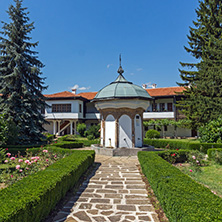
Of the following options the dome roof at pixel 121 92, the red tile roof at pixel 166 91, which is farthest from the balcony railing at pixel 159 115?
the dome roof at pixel 121 92

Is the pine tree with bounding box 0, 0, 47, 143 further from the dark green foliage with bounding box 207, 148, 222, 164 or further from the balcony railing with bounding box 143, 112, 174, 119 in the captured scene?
the balcony railing with bounding box 143, 112, 174, 119

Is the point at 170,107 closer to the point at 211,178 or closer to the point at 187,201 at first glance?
the point at 211,178

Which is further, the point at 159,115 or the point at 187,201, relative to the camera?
the point at 159,115

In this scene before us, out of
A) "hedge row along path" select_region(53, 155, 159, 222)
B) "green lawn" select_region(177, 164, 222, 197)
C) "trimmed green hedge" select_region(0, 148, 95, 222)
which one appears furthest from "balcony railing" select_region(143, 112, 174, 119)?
"trimmed green hedge" select_region(0, 148, 95, 222)

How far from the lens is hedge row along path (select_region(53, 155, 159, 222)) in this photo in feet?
13.4

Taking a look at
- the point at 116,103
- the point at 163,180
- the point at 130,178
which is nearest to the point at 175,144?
the point at 116,103

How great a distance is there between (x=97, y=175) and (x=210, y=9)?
25387mm

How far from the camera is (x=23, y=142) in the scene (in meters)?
14.7

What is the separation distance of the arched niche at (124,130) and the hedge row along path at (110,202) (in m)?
4.97

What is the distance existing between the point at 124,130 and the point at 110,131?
99cm

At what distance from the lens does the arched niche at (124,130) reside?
12414mm

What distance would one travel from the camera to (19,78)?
15.0 m

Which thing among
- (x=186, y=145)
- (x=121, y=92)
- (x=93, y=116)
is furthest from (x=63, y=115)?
(x=186, y=145)

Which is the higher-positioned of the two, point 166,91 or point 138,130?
point 166,91
